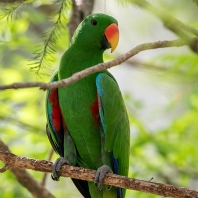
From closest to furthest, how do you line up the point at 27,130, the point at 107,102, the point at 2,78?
the point at 107,102 → the point at 27,130 → the point at 2,78

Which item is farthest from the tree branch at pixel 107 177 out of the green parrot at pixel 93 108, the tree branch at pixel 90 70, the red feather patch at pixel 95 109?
the tree branch at pixel 90 70

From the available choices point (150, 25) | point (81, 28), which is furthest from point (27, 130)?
point (150, 25)

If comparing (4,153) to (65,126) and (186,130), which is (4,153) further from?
(186,130)

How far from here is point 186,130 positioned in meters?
2.92

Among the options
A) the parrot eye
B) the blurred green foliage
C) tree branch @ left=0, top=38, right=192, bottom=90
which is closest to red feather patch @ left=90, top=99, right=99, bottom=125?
the parrot eye

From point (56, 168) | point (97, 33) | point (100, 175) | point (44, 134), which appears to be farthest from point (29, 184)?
point (97, 33)

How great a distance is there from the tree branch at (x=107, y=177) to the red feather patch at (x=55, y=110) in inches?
10.5

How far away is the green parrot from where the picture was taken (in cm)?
196

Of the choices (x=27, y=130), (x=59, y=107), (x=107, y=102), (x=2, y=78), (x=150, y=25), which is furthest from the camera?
(x=2, y=78)

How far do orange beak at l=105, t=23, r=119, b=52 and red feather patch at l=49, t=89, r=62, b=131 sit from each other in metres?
0.35

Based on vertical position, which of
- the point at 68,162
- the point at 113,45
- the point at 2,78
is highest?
the point at 2,78

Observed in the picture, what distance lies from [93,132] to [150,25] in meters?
1.14

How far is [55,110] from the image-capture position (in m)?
2.09

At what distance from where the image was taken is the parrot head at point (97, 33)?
196 centimetres
